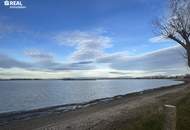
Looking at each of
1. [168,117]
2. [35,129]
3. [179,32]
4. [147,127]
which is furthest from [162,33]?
[168,117]

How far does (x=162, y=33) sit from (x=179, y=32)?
224 centimetres

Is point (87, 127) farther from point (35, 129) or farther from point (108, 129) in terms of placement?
point (35, 129)

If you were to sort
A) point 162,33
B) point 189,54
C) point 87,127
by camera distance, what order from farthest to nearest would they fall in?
point 162,33, point 189,54, point 87,127

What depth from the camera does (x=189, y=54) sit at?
2138cm

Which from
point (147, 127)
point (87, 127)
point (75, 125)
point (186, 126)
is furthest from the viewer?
point (75, 125)

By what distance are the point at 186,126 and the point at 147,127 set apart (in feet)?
4.96

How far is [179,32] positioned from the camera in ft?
77.3

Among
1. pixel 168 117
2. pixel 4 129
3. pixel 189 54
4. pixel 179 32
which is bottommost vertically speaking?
pixel 4 129

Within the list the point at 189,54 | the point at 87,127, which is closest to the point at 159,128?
the point at 87,127

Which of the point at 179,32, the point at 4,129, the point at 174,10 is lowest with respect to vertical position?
the point at 4,129

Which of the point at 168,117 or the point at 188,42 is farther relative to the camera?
the point at 188,42

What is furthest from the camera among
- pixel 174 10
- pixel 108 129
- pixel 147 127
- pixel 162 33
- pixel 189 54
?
pixel 162 33

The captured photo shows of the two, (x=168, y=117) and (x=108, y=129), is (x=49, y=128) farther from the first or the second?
(x=168, y=117)

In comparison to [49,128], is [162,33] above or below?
above
